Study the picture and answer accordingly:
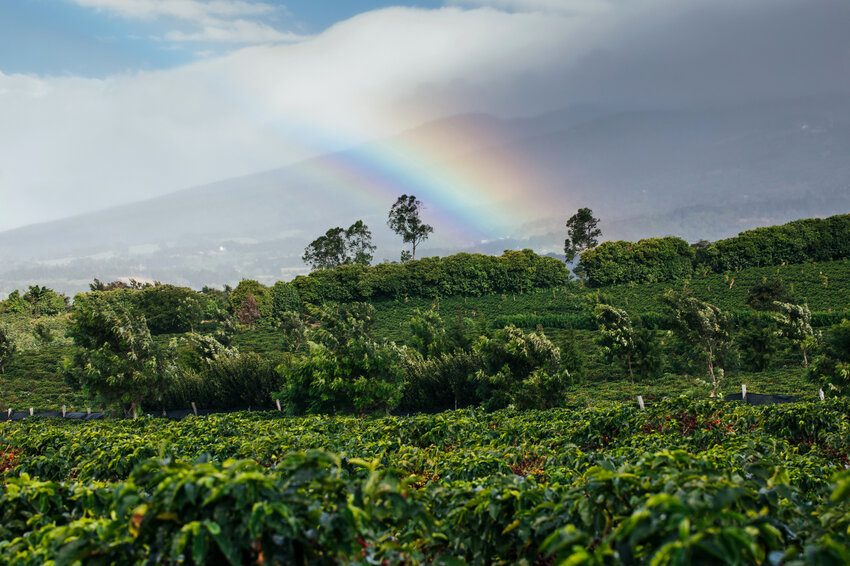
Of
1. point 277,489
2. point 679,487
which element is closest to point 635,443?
point 679,487

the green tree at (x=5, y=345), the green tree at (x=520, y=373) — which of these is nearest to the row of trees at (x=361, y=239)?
the green tree at (x=5, y=345)

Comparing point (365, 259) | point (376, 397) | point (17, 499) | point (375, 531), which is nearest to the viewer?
point (375, 531)

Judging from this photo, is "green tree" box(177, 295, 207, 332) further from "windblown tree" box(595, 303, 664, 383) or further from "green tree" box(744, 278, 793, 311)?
"green tree" box(744, 278, 793, 311)

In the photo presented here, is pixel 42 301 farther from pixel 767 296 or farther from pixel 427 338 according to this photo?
pixel 767 296

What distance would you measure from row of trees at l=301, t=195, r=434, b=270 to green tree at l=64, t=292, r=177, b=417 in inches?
2444

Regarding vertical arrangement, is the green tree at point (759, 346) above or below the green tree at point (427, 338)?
below

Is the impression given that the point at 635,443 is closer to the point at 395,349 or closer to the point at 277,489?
the point at 277,489

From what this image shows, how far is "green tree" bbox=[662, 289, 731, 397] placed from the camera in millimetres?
21172

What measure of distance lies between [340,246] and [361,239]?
12.8 ft

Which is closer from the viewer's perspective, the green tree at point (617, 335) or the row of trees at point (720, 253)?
the green tree at point (617, 335)

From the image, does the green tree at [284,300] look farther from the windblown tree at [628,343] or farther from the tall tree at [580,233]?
the tall tree at [580,233]

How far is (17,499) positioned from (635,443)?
6.55 metres

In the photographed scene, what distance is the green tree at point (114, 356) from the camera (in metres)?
18.8

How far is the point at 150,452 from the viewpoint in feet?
22.8
